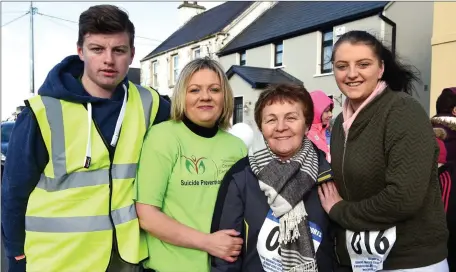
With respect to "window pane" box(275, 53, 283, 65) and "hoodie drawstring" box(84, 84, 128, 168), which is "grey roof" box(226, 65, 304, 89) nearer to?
"window pane" box(275, 53, 283, 65)

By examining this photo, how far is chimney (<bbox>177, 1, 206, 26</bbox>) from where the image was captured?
3144cm

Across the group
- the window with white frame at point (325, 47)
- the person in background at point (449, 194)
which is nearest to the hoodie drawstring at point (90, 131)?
the person in background at point (449, 194)

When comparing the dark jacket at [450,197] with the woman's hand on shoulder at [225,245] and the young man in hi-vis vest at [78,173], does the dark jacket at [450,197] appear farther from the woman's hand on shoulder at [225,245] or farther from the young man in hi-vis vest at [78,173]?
the young man in hi-vis vest at [78,173]

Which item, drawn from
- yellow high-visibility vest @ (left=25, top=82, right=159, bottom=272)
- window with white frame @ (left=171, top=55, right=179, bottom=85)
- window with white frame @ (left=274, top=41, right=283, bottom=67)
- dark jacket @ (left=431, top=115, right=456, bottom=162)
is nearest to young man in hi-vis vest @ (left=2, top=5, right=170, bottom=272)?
yellow high-visibility vest @ (left=25, top=82, right=159, bottom=272)

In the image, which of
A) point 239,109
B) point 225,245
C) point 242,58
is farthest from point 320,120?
point 242,58

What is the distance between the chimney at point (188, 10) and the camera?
31.4 meters

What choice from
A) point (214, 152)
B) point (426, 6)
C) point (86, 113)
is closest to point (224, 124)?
point (214, 152)

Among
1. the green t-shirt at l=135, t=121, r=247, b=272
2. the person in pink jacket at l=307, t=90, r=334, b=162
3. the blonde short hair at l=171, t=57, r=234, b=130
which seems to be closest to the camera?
the green t-shirt at l=135, t=121, r=247, b=272

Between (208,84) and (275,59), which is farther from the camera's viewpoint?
(275,59)

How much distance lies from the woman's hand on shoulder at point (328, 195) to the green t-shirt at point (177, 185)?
560mm

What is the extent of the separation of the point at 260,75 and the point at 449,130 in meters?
15.4

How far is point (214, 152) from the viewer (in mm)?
2215

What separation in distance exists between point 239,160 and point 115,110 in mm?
760

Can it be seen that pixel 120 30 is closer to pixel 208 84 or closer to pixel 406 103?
pixel 208 84
